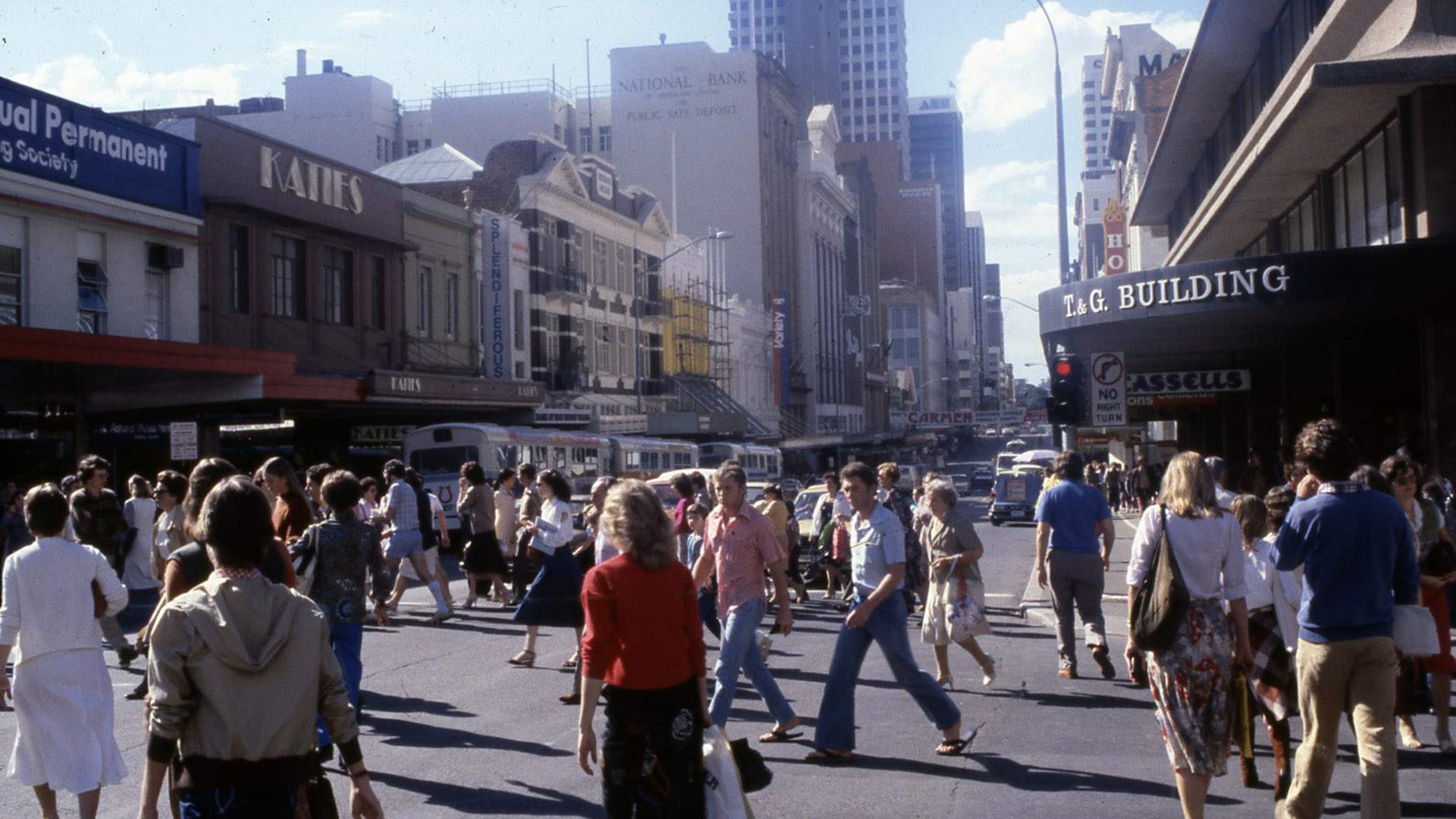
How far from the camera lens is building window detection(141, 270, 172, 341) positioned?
31.4m

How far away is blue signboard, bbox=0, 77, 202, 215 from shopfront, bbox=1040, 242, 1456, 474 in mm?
18241

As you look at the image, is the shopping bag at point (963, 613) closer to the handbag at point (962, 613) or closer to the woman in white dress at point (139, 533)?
the handbag at point (962, 613)

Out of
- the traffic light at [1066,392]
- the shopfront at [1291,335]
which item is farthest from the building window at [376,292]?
the traffic light at [1066,392]

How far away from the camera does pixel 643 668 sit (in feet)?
19.6

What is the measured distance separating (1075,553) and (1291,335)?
13.5 meters

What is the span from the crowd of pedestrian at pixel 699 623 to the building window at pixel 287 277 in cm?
2473

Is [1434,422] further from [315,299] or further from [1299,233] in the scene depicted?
[315,299]

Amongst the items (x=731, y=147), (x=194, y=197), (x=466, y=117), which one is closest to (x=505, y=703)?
(x=194, y=197)

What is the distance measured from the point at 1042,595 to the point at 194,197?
20904 millimetres

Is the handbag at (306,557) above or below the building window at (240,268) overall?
below

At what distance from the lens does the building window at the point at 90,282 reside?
2928 centimetres

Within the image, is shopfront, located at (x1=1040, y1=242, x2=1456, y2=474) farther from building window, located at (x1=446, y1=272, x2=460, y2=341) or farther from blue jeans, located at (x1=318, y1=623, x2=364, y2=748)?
building window, located at (x1=446, y1=272, x2=460, y2=341)

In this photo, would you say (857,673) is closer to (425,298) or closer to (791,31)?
(425,298)

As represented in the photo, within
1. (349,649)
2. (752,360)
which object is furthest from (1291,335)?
(752,360)
